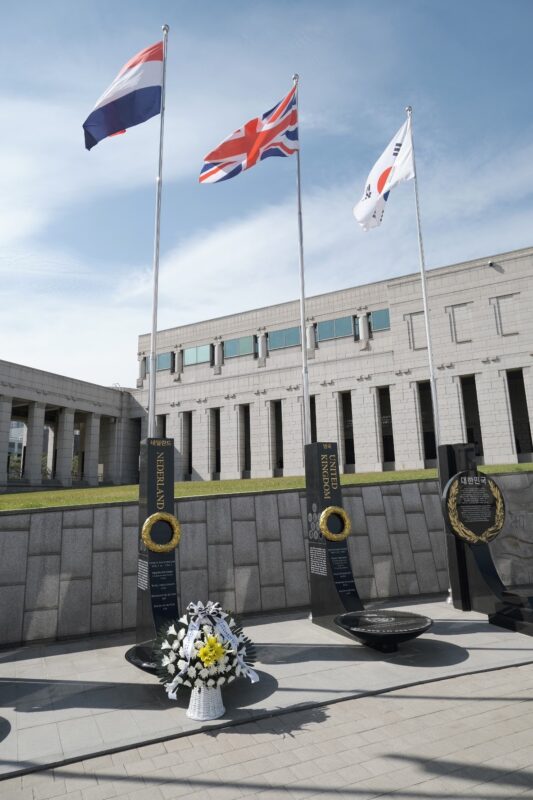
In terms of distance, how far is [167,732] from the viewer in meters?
7.02

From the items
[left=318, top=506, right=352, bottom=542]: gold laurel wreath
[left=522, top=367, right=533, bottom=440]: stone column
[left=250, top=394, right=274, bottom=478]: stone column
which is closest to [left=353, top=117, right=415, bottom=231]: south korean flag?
[left=318, top=506, right=352, bottom=542]: gold laurel wreath

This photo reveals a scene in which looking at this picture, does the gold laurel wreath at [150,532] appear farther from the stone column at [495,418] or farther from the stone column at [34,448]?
the stone column at [34,448]

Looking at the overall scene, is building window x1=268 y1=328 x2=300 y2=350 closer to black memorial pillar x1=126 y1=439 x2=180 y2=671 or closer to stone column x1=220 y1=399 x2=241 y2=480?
stone column x1=220 y1=399 x2=241 y2=480

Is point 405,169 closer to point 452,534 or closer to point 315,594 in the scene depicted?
point 452,534

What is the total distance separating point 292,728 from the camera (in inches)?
281

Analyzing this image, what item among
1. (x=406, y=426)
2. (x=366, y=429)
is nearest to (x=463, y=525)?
(x=406, y=426)

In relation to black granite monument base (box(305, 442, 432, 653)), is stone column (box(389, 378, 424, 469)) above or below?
above

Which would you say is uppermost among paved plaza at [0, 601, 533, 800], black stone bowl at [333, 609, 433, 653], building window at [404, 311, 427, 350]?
building window at [404, 311, 427, 350]

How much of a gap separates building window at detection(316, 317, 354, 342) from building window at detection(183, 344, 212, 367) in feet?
35.7

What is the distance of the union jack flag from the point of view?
15.0 metres

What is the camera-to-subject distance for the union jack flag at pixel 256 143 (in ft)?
49.1

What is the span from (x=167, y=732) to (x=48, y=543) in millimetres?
6570

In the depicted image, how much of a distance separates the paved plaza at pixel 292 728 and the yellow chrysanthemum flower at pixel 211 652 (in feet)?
2.80

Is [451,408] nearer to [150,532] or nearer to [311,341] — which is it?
[311,341]
